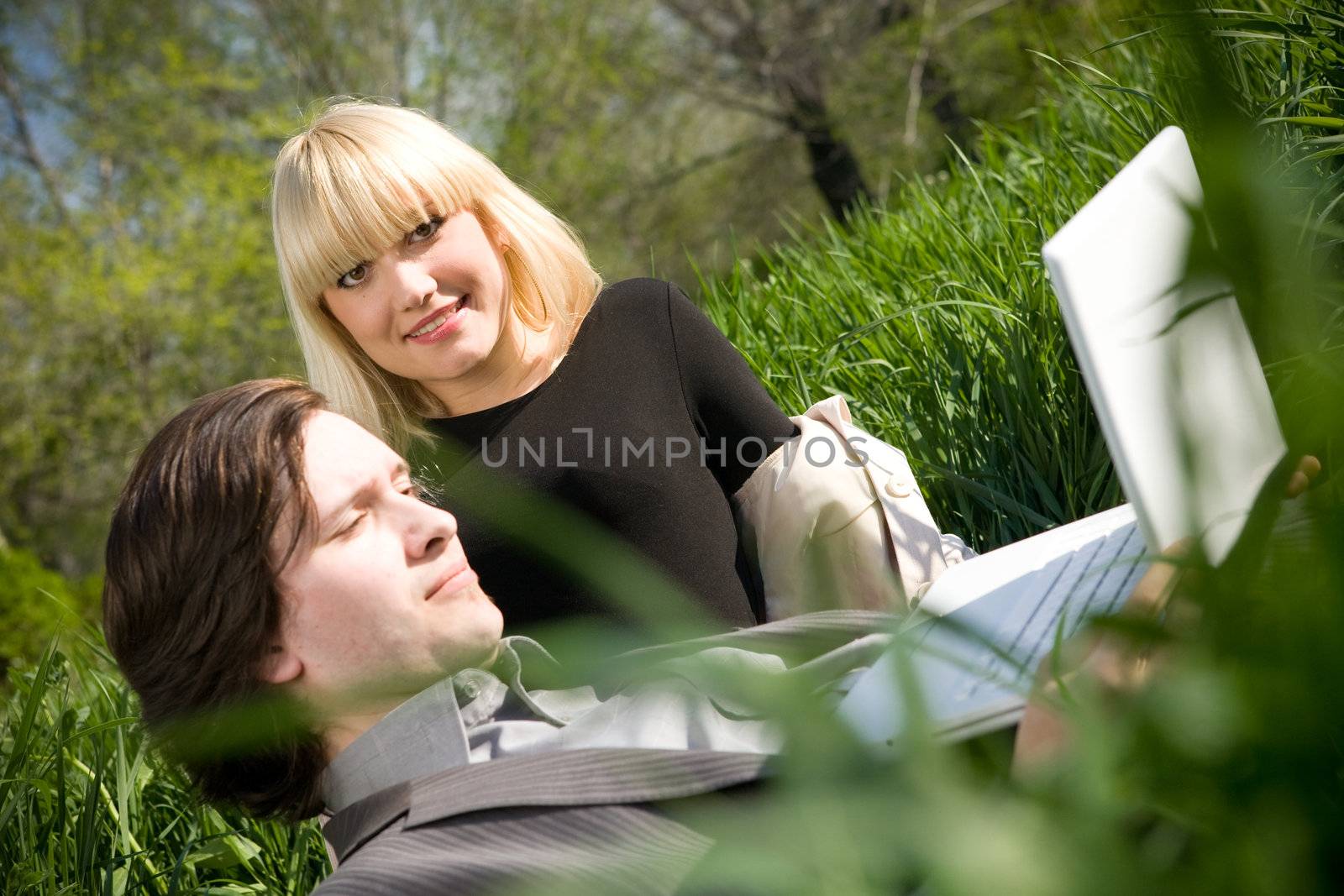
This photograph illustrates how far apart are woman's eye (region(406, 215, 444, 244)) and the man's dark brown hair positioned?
0.47 meters

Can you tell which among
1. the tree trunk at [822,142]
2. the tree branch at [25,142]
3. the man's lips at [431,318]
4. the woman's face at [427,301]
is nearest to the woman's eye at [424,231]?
the woman's face at [427,301]

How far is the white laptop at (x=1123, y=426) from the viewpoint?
0.79 metres

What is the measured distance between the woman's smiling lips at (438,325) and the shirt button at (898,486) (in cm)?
70

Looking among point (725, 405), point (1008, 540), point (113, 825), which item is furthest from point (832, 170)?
point (113, 825)

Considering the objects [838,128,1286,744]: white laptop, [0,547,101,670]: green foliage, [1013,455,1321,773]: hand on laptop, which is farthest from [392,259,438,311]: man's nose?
[0,547,101,670]: green foliage

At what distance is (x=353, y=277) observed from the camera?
73.0 inches

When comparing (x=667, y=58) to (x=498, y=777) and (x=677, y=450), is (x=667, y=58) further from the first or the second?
(x=498, y=777)

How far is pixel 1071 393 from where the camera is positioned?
2.10 meters

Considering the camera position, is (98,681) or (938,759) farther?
(98,681)

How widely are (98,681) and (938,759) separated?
2058 mm

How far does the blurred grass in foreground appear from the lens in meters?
0.53

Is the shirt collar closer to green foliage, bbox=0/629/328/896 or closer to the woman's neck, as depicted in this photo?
green foliage, bbox=0/629/328/896

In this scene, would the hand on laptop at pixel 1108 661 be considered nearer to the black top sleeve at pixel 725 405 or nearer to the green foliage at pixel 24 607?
the black top sleeve at pixel 725 405

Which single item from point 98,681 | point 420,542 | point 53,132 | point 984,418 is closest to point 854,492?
point 984,418
